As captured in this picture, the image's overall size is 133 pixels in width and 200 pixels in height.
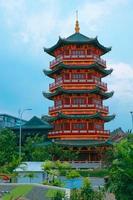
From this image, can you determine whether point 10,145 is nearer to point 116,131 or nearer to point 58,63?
point 58,63

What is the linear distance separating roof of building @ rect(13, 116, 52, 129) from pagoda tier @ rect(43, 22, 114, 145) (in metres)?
1.70

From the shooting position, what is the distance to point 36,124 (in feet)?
193

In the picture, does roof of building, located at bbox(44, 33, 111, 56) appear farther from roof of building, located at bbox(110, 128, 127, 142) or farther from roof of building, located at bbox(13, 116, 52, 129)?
roof of building, located at bbox(110, 128, 127, 142)

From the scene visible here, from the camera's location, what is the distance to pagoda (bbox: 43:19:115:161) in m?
52.8

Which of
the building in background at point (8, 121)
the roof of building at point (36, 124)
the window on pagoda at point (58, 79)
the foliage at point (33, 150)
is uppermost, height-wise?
the window on pagoda at point (58, 79)

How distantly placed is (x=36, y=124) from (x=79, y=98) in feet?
26.9

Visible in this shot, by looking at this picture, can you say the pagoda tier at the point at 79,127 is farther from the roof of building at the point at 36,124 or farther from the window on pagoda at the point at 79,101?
the roof of building at the point at 36,124

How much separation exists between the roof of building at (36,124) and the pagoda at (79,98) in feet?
4.66

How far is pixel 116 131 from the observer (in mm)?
69062

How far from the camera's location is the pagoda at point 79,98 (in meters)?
52.8

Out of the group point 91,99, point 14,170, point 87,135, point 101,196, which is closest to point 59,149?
point 87,135

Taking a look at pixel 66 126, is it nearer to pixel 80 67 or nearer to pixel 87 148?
pixel 87 148

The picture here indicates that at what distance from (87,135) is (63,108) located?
4619 millimetres

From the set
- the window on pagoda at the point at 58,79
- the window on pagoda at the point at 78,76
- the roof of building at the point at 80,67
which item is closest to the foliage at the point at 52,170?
the window on pagoda at the point at 78,76
